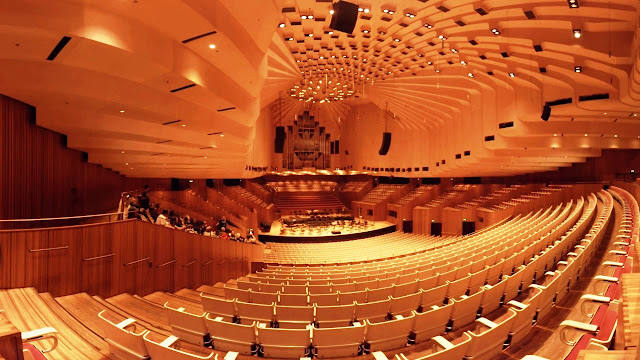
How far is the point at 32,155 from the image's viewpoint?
19.8 ft

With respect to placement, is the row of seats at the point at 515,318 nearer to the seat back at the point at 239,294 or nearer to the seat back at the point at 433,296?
the seat back at the point at 433,296

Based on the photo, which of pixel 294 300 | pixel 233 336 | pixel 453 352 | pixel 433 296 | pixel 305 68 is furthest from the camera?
pixel 305 68

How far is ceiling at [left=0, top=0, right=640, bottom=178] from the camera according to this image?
3.62m

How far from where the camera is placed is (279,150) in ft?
50.7

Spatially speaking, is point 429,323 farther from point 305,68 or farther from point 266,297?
point 305,68

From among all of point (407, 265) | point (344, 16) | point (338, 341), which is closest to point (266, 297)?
point (338, 341)

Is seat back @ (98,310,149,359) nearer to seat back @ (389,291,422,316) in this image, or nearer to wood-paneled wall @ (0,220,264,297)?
wood-paneled wall @ (0,220,264,297)

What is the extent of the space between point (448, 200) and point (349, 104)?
12.3 metres

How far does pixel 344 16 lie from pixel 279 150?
33.8 ft

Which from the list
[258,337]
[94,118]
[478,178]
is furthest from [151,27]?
[478,178]

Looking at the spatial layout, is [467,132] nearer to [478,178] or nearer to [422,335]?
[478,178]

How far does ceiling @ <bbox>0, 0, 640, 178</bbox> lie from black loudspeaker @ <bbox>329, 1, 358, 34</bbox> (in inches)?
41.5

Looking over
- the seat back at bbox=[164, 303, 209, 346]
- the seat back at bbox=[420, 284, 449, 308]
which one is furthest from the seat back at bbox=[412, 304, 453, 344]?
the seat back at bbox=[164, 303, 209, 346]

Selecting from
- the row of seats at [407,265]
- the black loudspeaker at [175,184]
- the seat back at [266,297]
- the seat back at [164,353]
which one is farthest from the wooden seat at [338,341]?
the black loudspeaker at [175,184]
